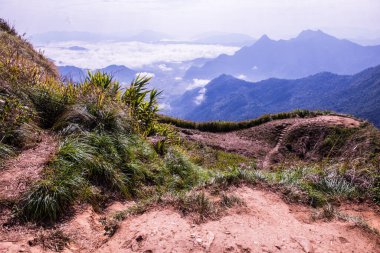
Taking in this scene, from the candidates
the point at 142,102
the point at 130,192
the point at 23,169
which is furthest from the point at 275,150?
the point at 23,169

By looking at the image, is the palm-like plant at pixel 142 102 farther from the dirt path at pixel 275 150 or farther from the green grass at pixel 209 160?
the dirt path at pixel 275 150

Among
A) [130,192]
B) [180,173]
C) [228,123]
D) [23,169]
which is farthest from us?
[228,123]

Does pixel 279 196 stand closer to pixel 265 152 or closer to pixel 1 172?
pixel 1 172

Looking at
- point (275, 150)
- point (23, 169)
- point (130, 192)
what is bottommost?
point (275, 150)

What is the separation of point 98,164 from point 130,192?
0.90 metres

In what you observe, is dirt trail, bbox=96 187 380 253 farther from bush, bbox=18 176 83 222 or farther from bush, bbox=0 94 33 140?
bush, bbox=0 94 33 140

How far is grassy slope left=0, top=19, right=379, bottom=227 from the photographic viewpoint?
5.40 metres

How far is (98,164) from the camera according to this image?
6.25 m

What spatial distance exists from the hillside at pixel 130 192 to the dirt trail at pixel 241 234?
0.02m

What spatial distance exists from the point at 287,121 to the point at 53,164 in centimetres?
2252

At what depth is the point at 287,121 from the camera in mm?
25625

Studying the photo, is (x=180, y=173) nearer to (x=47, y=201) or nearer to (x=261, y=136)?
(x=47, y=201)

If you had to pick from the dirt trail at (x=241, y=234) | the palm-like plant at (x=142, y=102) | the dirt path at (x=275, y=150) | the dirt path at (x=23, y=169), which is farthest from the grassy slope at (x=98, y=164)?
the dirt path at (x=275, y=150)

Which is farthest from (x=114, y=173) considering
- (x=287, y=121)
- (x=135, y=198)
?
(x=287, y=121)
